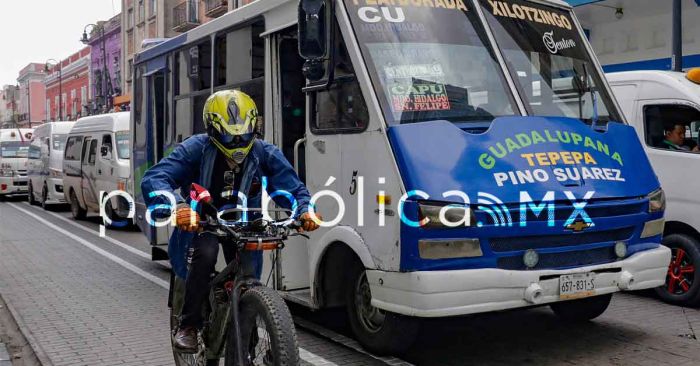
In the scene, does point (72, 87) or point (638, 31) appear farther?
point (72, 87)

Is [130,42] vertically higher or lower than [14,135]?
higher

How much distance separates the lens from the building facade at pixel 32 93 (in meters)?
89.9

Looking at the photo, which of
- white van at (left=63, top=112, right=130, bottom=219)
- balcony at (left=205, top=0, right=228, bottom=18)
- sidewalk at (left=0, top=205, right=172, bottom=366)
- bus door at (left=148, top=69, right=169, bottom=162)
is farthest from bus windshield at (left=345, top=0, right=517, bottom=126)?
balcony at (left=205, top=0, right=228, bottom=18)

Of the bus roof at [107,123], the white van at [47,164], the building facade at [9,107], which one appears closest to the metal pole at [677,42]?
the bus roof at [107,123]

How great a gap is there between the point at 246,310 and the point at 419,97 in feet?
7.19

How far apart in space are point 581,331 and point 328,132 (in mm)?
2700

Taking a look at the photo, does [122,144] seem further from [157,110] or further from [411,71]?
[411,71]

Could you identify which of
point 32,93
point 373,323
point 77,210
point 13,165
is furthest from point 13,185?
point 32,93

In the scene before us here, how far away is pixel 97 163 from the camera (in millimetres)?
16516

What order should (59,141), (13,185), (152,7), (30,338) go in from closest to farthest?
(30,338) < (59,141) < (13,185) < (152,7)

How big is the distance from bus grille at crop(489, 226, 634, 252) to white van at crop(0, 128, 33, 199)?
75.5ft

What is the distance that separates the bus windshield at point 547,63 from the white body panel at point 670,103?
1.82 m

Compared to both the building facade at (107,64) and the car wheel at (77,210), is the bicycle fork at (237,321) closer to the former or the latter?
the car wheel at (77,210)

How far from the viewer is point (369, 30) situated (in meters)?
5.68
